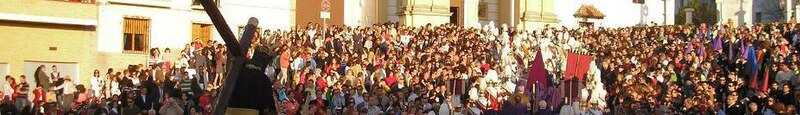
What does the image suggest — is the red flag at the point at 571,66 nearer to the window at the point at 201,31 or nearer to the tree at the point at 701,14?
the window at the point at 201,31

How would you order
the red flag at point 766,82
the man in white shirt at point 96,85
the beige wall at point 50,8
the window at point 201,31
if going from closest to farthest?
the red flag at point 766,82 → the man in white shirt at point 96,85 → the beige wall at point 50,8 → the window at point 201,31

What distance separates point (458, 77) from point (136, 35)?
37.8 ft

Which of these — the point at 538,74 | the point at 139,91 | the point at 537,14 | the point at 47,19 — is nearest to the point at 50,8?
the point at 47,19

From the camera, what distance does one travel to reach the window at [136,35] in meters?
35.1

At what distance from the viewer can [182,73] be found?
26156 millimetres

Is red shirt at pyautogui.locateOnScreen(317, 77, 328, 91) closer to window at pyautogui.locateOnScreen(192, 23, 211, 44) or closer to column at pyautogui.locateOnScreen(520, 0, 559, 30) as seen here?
window at pyautogui.locateOnScreen(192, 23, 211, 44)

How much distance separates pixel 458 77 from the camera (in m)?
26.8

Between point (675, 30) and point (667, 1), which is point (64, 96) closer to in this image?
point (675, 30)

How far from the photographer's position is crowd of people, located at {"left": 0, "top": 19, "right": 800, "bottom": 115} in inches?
893

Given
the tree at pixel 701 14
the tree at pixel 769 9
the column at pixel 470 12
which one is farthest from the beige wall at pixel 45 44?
A: the tree at pixel 769 9

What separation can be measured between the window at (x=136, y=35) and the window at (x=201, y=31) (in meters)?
1.62

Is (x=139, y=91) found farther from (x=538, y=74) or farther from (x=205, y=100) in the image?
(x=538, y=74)

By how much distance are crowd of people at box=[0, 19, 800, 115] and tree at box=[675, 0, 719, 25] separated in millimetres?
42762

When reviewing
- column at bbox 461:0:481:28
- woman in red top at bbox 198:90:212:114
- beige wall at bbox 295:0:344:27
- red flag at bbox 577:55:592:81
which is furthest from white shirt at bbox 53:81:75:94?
column at bbox 461:0:481:28
